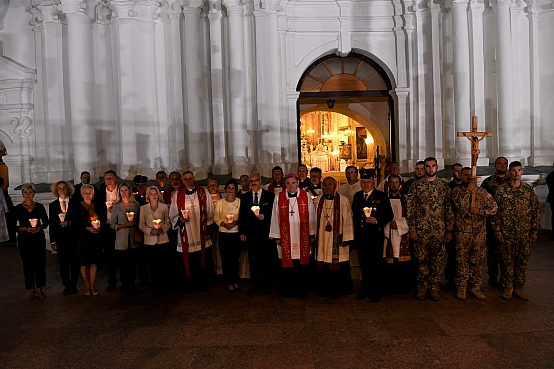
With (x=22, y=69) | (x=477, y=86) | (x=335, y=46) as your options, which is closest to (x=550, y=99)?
(x=477, y=86)

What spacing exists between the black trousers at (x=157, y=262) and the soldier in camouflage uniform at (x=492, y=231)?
4.86m

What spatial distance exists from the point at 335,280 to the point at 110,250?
3.70 m

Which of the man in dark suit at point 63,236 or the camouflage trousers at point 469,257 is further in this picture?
the man in dark suit at point 63,236

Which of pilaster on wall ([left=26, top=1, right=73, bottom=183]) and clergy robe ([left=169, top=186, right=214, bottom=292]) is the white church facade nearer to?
pilaster on wall ([left=26, top=1, right=73, bottom=183])

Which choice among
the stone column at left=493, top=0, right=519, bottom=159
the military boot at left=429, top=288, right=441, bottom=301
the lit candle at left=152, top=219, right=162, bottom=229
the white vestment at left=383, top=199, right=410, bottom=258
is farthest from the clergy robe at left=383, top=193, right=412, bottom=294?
the stone column at left=493, top=0, right=519, bottom=159

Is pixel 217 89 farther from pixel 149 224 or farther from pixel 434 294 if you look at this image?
pixel 434 294

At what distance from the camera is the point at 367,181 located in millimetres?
7207

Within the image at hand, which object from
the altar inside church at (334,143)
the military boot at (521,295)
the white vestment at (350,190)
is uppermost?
the altar inside church at (334,143)

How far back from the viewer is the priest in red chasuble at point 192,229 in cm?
795

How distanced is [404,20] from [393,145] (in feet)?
10.7

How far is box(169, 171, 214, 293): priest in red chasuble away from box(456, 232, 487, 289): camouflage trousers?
3766 millimetres

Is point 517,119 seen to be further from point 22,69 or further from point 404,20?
point 22,69

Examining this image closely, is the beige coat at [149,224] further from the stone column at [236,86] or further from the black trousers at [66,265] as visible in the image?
the stone column at [236,86]

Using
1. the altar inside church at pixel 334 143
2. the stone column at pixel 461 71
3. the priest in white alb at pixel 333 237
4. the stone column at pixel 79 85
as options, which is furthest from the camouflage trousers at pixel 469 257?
the altar inside church at pixel 334 143
